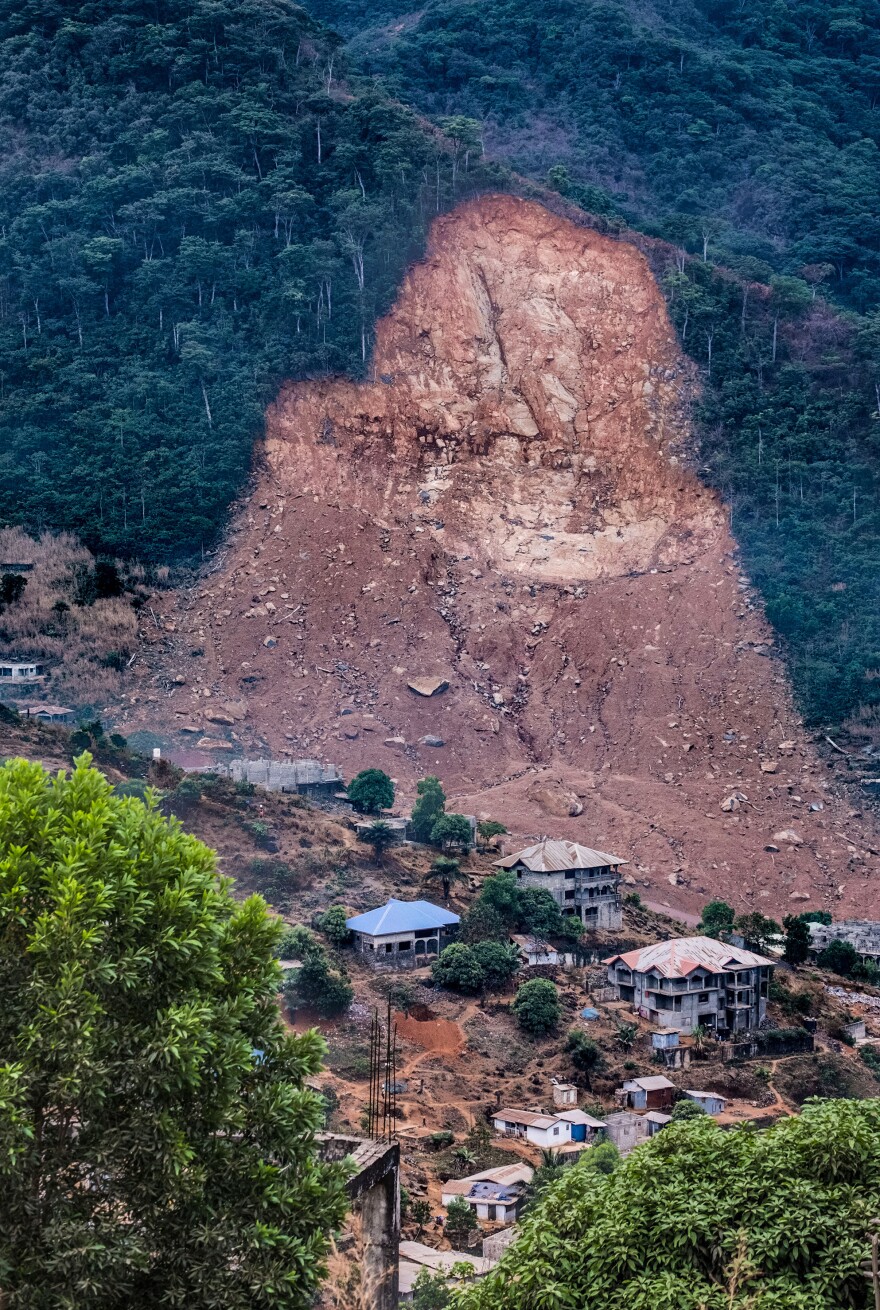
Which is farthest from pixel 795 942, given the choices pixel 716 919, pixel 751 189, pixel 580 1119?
pixel 751 189

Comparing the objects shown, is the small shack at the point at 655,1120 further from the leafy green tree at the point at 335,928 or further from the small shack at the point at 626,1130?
the leafy green tree at the point at 335,928

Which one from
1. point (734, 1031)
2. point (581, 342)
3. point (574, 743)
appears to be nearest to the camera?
point (734, 1031)

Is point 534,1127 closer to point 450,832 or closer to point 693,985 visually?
point 693,985

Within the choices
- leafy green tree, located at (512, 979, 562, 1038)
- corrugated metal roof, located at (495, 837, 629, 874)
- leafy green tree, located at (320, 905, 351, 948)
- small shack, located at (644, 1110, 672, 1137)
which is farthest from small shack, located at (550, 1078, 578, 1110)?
corrugated metal roof, located at (495, 837, 629, 874)

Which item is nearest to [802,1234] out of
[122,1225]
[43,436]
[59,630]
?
[122,1225]

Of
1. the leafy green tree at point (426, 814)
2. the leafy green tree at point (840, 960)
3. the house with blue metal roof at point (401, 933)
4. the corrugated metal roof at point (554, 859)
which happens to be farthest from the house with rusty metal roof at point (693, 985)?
the leafy green tree at point (426, 814)

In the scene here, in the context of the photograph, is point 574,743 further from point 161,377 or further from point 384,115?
point 384,115
